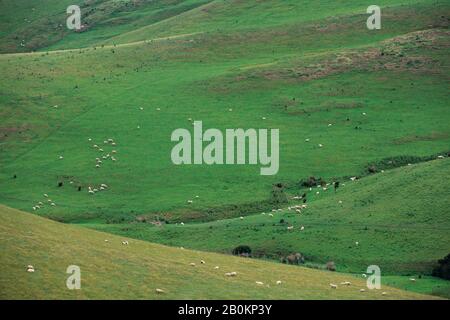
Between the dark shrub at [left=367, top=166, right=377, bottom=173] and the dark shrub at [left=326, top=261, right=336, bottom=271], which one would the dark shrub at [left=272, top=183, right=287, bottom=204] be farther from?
the dark shrub at [left=326, top=261, right=336, bottom=271]

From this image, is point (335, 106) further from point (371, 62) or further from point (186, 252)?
point (186, 252)

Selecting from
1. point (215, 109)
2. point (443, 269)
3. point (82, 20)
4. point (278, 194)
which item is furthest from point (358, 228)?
point (82, 20)

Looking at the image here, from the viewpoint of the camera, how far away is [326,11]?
106688 millimetres

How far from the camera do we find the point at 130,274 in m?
33.8

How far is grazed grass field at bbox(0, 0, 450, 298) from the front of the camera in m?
52.0

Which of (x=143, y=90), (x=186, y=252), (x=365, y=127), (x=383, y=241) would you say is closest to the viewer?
(x=186, y=252)

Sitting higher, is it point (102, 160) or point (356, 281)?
point (102, 160)

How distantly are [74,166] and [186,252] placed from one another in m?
29.1

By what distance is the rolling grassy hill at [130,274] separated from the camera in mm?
31188

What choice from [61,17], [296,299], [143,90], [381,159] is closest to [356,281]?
[296,299]

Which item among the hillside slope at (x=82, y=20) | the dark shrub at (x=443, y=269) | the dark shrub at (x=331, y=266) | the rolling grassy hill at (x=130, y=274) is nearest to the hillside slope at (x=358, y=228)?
the dark shrub at (x=331, y=266)

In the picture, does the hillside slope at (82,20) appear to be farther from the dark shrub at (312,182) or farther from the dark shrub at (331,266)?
the dark shrub at (331,266)

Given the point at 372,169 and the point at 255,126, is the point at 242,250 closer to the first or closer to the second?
the point at 372,169

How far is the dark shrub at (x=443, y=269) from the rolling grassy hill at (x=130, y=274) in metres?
7.24
